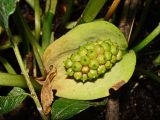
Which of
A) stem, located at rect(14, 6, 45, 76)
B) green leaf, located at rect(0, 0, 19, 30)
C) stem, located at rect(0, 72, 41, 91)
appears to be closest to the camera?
green leaf, located at rect(0, 0, 19, 30)

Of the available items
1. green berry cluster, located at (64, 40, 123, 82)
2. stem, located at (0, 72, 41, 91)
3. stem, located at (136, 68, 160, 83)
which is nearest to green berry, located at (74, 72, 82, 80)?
green berry cluster, located at (64, 40, 123, 82)

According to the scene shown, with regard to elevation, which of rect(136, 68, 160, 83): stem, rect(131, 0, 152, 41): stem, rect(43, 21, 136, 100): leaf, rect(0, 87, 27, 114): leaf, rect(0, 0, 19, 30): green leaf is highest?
rect(0, 0, 19, 30): green leaf

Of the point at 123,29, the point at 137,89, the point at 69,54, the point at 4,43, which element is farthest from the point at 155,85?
the point at 4,43

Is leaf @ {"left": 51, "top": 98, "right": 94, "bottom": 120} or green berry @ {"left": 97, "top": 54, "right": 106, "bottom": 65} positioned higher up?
green berry @ {"left": 97, "top": 54, "right": 106, "bottom": 65}

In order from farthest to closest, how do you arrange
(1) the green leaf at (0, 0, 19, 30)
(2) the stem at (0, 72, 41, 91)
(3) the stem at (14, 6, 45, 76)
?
(3) the stem at (14, 6, 45, 76) < (2) the stem at (0, 72, 41, 91) < (1) the green leaf at (0, 0, 19, 30)

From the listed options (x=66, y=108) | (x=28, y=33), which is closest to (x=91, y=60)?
(x=66, y=108)

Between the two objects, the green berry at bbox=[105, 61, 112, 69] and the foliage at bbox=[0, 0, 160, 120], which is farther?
the green berry at bbox=[105, 61, 112, 69]

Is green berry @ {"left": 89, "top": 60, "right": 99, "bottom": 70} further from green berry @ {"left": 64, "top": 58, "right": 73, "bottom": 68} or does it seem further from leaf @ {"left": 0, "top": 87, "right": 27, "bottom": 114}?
leaf @ {"left": 0, "top": 87, "right": 27, "bottom": 114}

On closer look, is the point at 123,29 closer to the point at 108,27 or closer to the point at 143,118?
the point at 108,27
